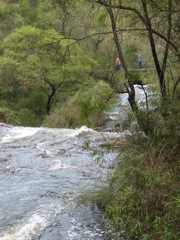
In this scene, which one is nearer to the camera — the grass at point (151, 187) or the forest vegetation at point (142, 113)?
the grass at point (151, 187)

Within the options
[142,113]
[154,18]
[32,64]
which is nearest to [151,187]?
[142,113]

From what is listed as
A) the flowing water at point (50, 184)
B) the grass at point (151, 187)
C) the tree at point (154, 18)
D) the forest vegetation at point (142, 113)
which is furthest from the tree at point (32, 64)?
the grass at point (151, 187)

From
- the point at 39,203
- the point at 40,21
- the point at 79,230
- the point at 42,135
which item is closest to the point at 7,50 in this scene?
the point at 40,21

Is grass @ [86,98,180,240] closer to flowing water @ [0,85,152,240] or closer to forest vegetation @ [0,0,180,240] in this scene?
forest vegetation @ [0,0,180,240]

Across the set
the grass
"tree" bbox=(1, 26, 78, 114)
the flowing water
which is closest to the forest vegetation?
the grass

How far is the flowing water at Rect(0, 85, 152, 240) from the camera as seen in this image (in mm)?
5711

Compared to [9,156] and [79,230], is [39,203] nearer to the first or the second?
[79,230]

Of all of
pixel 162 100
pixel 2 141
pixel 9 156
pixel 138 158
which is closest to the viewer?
pixel 138 158

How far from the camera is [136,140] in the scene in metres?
5.72

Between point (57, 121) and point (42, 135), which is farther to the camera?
point (57, 121)

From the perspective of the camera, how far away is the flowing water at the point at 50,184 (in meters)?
5.71

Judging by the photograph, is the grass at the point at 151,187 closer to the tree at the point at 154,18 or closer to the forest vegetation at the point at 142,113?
the forest vegetation at the point at 142,113

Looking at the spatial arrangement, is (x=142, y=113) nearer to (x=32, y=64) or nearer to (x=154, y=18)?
(x=154, y=18)

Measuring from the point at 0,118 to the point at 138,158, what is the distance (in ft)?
46.4
